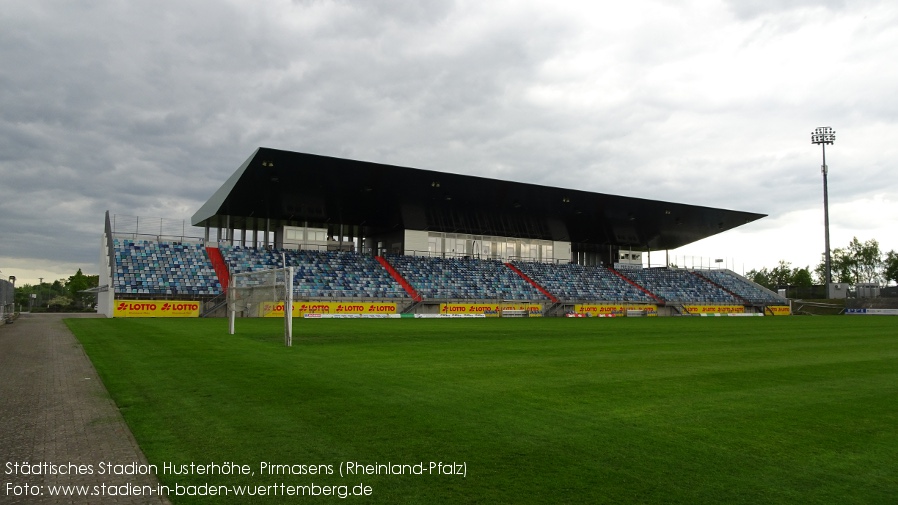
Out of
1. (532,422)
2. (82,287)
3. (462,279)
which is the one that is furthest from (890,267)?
(82,287)

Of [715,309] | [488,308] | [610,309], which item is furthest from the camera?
[715,309]

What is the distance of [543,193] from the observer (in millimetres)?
44344

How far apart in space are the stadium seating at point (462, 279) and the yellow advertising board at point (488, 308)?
955 mm

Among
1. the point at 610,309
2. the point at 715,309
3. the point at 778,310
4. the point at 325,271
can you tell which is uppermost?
the point at 325,271

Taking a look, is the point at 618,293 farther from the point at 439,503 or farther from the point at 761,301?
the point at 439,503

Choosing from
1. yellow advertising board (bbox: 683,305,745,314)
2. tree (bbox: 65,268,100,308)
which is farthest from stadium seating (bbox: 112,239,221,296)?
yellow advertising board (bbox: 683,305,745,314)

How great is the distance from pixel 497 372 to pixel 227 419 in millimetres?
5938

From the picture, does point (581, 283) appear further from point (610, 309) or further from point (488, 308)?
point (488, 308)

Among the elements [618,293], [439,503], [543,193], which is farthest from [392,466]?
[618,293]

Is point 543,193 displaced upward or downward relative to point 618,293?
upward

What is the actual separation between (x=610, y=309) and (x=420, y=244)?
59.3 feet

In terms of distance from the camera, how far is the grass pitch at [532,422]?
5.14 meters

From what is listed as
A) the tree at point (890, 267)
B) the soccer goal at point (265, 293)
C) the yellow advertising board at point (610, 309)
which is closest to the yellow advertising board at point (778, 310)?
the yellow advertising board at point (610, 309)

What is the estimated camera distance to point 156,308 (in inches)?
1454
